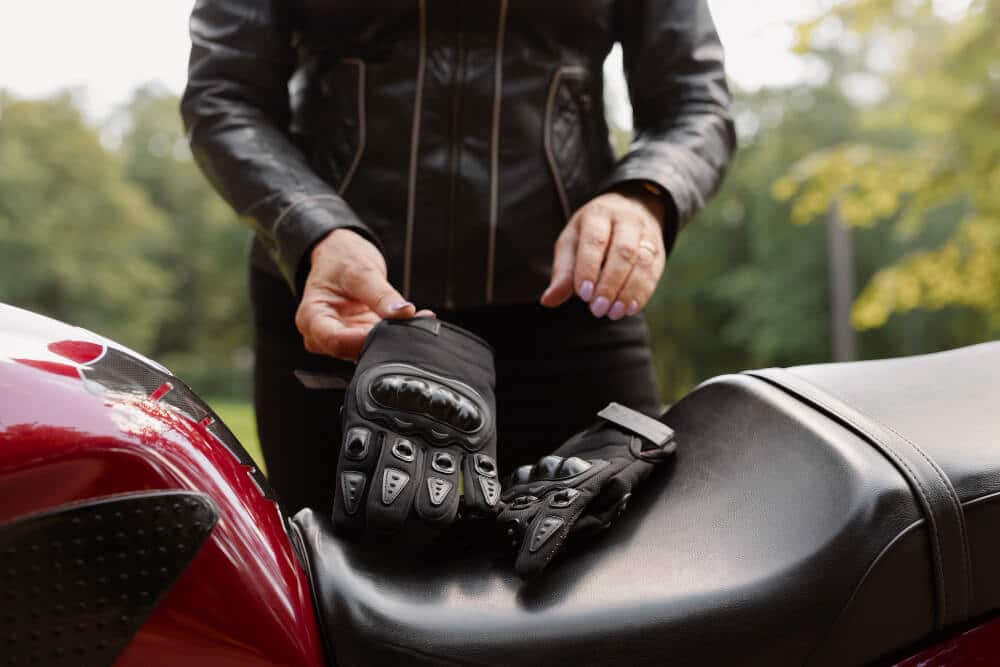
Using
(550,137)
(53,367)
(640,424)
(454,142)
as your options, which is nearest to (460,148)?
(454,142)

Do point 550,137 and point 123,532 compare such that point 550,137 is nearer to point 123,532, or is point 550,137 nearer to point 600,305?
point 600,305

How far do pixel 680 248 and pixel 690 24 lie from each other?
2559 cm

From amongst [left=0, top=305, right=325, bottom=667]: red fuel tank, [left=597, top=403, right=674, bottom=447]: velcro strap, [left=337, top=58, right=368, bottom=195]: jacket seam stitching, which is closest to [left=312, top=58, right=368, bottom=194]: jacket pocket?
[left=337, top=58, right=368, bottom=195]: jacket seam stitching

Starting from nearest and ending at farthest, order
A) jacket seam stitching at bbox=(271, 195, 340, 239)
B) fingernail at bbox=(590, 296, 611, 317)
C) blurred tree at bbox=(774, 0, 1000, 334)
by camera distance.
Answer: fingernail at bbox=(590, 296, 611, 317), jacket seam stitching at bbox=(271, 195, 340, 239), blurred tree at bbox=(774, 0, 1000, 334)

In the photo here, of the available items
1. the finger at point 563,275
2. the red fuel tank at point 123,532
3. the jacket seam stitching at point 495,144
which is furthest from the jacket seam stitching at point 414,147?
the red fuel tank at point 123,532

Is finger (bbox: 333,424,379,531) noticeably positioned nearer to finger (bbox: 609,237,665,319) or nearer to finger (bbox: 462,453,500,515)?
finger (bbox: 462,453,500,515)

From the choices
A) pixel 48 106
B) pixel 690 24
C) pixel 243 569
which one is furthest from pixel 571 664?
pixel 48 106

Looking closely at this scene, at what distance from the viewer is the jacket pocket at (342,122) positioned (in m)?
1.56

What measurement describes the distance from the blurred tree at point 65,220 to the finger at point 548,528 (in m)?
26.3

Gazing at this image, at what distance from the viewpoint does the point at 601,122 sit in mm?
1683

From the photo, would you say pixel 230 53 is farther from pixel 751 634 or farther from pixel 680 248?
pixel 680 248

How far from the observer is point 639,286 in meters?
1.23

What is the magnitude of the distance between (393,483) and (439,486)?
0.15 ft

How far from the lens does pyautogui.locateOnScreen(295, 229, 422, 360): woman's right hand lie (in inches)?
45.4
